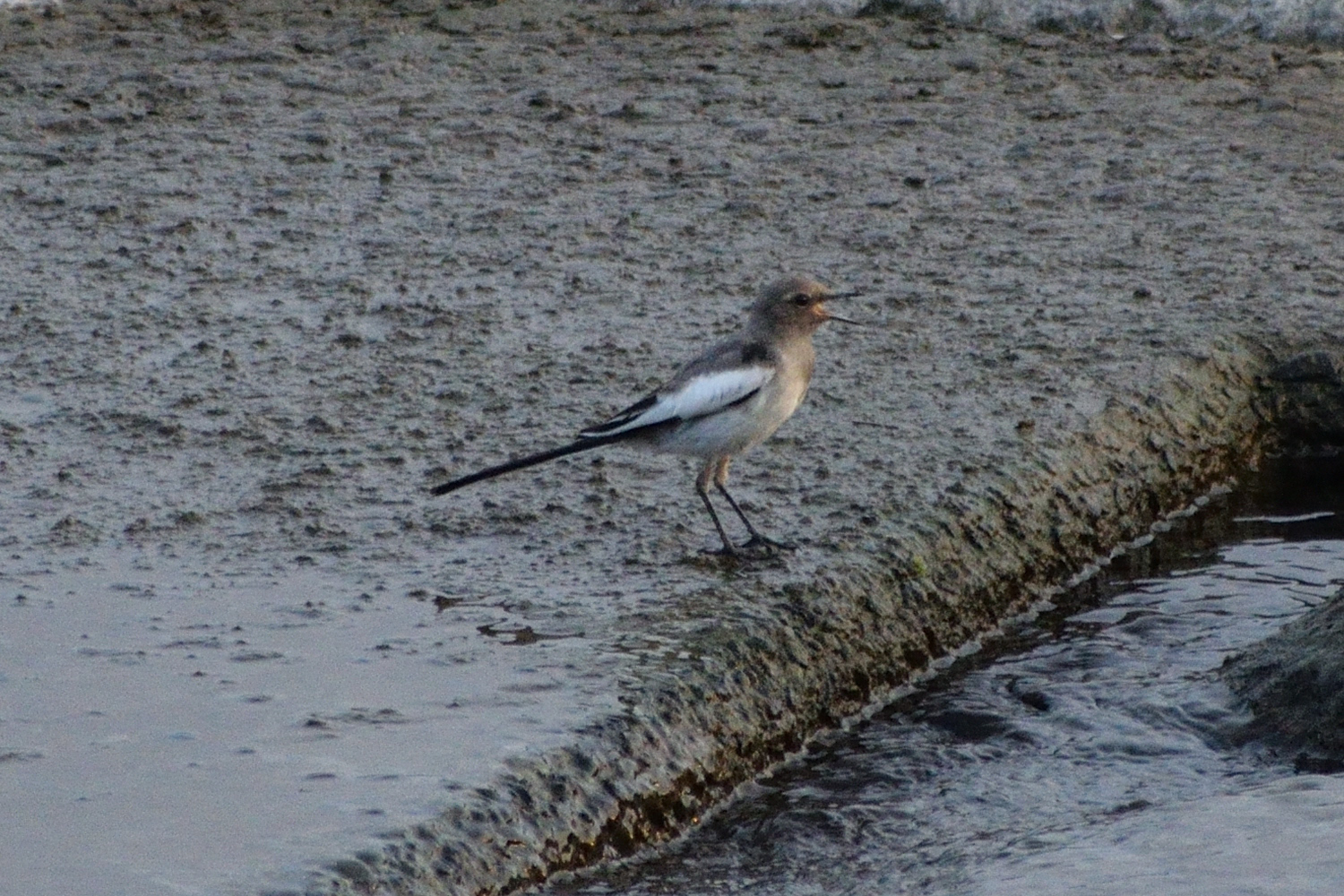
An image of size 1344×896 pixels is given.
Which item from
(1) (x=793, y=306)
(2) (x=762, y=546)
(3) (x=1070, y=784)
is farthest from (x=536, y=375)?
(3) (x=1070, y=784)

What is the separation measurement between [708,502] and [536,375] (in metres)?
1.37

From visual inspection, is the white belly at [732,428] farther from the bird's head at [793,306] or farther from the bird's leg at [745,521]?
the bird's head at [793,306]

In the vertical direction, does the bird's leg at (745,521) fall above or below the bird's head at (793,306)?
below

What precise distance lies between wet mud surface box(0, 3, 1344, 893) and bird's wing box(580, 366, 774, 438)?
14.9 inches

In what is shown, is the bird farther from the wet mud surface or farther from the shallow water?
the shallow water

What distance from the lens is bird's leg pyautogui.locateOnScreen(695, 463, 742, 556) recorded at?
5723 mm

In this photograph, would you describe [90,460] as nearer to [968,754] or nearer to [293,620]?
[293,620]

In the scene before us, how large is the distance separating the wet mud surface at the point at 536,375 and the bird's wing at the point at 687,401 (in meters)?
0.38

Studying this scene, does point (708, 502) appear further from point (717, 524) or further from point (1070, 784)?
point (1070, 784)

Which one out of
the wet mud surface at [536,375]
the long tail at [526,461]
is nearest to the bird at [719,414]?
the long tail at [526,461]

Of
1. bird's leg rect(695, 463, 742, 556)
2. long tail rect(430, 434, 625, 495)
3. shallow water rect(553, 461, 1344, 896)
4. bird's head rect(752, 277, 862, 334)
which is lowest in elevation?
shallow water rect(553, 461, 1344, 896)

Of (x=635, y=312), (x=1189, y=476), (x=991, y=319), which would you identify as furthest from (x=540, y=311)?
(x=1189, y=476)

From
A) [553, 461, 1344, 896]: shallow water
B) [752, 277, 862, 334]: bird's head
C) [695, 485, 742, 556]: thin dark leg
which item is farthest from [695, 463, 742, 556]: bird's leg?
[553, 461, 1344, 896]: shallow water

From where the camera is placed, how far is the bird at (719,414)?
571 cm
